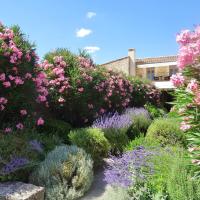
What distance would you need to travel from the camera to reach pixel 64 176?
6.29 metres

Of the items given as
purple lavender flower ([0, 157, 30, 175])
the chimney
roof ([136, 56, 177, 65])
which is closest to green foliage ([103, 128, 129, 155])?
purple lavender flower ([0, 157, 30, 175])

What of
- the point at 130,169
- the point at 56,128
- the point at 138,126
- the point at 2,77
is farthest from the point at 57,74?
the point at 130,169

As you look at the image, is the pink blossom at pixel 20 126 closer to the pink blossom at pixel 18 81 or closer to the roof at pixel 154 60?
the pink blossom at pixel 18 81

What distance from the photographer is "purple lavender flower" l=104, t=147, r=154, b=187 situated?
6.00 metres

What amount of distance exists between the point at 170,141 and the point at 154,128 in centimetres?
72

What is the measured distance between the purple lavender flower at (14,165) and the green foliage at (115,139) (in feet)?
11.6

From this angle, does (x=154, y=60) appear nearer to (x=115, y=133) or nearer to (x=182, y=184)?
(x=115, y=133)

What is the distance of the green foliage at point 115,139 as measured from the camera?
9586 millimetres

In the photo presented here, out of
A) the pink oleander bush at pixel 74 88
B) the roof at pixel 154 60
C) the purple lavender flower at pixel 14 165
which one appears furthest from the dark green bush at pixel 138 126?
the roof at pixel 154 60

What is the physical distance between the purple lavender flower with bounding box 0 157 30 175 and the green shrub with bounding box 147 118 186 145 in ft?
14.8

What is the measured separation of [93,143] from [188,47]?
13.4 feet

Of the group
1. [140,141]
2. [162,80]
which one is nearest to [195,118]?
[140,141]

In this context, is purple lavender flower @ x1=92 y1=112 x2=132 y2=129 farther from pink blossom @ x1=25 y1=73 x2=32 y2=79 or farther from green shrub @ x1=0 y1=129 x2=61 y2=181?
green shrub @ x1=0 y1=129 x2=61 y2=181

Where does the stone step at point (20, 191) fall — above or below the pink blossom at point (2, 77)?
below
